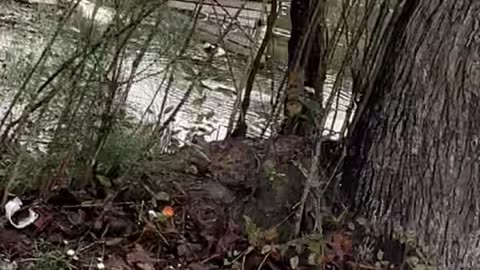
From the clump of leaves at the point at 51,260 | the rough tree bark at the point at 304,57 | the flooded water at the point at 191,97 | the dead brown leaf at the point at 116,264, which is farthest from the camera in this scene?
the rough tree bark at the point at 304,57

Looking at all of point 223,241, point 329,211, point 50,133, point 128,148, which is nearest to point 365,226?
point 329,211

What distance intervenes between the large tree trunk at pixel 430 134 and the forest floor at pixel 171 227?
213mm

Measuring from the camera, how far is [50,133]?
9.69ft

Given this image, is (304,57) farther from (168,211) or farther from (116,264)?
(116,264)

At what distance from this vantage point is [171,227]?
2.84m

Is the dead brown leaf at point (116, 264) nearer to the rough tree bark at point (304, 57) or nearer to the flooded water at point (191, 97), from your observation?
the flooded water at point (191, 97)

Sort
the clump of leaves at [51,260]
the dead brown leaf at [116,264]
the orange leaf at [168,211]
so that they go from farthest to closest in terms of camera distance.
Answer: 1. the orange leaf at [168,211]
2. the dead brown leaf at [116,264]
3. the clump of leaves at [51,260]

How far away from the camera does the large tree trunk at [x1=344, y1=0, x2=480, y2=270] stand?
Answer: 2.67m

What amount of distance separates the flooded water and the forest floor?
361 millimetres

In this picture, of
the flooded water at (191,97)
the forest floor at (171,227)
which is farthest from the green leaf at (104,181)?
the flooded water at (191,97)

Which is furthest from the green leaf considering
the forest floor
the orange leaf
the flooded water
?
the flooded water

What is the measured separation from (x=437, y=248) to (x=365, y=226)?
0.26 meters

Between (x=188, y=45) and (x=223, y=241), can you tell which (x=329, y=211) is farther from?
(x=188, y=45)

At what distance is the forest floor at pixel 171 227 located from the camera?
8.79 ft
